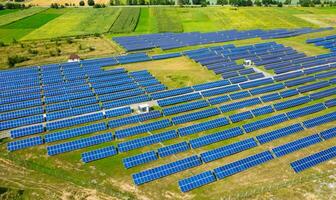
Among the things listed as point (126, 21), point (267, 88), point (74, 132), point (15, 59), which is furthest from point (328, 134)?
point (126, 21)

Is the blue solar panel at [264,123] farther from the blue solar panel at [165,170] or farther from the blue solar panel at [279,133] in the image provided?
the blue solar panel at [165,170]

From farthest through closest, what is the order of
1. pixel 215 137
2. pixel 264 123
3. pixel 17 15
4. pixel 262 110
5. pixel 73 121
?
pixel 17 15 → pixel 262 110 → pixel 264 123 → pixel 73 121 → pixel 215 137

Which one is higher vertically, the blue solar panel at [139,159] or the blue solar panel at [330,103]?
the blue solar panel at [330,103]

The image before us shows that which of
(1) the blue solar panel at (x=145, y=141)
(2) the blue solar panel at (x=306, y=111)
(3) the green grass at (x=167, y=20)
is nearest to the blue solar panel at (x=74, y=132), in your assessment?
(1) the blue solar panel at (x=145, y=141)

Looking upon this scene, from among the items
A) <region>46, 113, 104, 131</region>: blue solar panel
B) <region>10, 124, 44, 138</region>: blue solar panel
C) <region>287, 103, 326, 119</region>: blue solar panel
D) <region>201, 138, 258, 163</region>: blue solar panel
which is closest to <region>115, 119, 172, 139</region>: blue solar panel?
<region>46, 113, 104, 131</region>: blue solar panel

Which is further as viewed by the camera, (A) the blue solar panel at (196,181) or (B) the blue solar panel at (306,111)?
(B) the blue solar panel at (306,111)

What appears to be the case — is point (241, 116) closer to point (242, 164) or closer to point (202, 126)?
point (202, 126)
